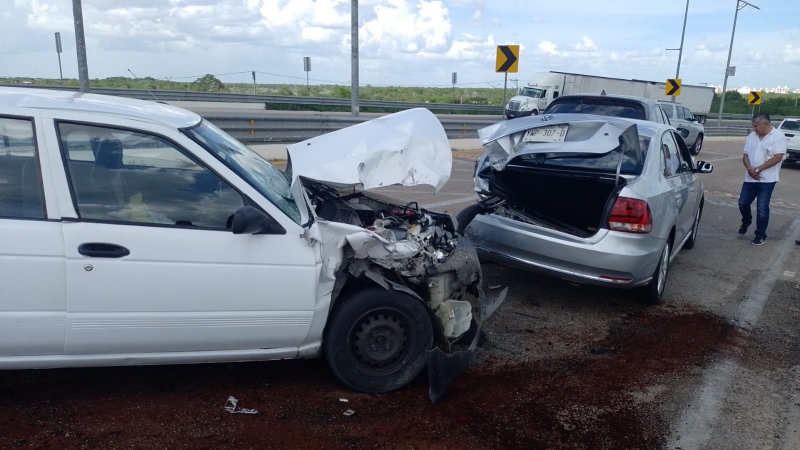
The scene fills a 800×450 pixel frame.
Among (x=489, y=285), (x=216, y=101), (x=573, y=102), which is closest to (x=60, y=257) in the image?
(x=489, y=285)

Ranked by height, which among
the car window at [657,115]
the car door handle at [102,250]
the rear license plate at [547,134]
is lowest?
the car door handle at [102,250]

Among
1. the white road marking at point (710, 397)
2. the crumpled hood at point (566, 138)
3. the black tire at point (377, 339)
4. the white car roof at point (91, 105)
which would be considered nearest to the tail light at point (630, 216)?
the crumpled hood at point (566, 138)

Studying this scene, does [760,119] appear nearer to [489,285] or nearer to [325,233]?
[489,285]

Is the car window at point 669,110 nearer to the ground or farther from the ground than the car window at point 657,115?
nearer to the ground

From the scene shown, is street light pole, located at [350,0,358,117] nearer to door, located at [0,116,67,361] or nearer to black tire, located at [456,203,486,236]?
black tire, located at [456,203,486,236]

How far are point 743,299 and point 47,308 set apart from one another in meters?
6.02

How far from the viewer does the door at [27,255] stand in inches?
126

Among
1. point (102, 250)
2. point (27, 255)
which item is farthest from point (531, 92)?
point (27, 255)

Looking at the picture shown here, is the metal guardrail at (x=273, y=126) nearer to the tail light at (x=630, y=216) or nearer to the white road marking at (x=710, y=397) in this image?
the tail light at (x=630, y=216)

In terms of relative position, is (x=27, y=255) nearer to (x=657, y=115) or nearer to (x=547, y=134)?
(x=547, y=134)

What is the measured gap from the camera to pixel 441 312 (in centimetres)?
412

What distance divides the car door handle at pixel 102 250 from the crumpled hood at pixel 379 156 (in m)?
1.10

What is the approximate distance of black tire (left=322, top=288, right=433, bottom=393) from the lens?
3797 millimetres

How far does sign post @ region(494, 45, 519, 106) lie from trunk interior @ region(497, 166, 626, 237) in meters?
8.06
